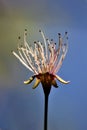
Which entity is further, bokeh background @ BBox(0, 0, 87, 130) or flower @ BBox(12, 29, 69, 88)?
bokeh background @ BBox(0, 0, 87, 130)

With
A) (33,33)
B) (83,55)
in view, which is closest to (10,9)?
(33,33)

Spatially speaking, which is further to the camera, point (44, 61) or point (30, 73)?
point (30, 73)

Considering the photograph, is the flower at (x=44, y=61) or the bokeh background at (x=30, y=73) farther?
the bokeh background at (x=30, y=73)

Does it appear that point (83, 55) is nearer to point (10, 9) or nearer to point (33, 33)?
point (33, 33)
